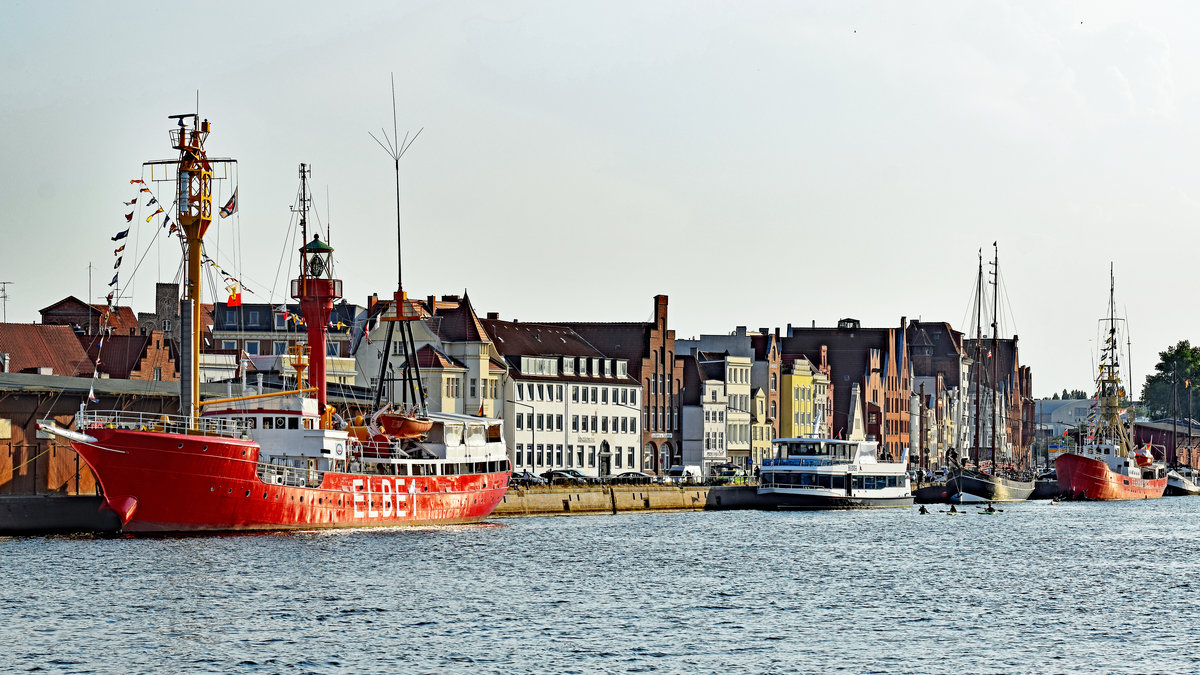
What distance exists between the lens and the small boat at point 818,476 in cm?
12081

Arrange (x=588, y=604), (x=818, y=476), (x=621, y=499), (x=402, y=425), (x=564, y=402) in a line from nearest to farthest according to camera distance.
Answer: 1. (x=588, y=604)
2. (x=402, y=425)
3. (x=621, y=499)
4. (x=818, y=476)
5. (x=564, y=402)

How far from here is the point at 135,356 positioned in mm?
125250

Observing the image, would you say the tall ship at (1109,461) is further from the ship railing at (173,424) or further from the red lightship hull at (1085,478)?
the ship railing at (173,424)

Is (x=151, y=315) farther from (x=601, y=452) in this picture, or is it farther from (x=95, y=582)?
(x=95, y=582)

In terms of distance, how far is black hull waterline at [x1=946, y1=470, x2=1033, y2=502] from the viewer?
141 m

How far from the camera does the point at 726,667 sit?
47.2 metres

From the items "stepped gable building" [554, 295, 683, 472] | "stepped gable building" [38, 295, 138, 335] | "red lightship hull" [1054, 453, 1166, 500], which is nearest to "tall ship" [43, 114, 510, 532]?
"stepped gable building" [554, 295, 683, 472]

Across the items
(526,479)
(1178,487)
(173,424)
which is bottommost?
(1178,487)

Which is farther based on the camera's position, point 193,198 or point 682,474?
point 682,474

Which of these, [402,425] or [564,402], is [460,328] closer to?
[564,402]

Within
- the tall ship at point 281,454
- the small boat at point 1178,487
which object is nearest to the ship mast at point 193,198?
the tall ship at point 281,454

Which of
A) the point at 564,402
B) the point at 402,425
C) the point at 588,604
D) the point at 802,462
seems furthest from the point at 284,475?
the point at 564,402

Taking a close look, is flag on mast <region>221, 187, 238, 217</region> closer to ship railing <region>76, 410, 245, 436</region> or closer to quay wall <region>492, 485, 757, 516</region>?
ship railing <region>76, 410, 245, 436</region>

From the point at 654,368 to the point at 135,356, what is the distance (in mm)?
45894
